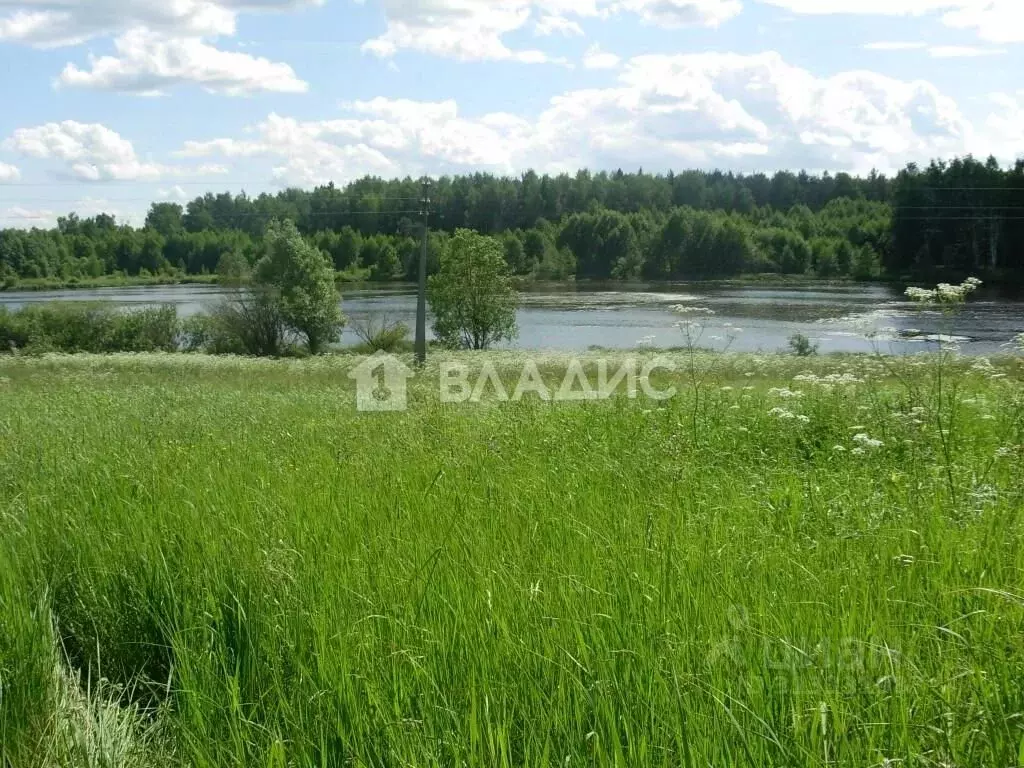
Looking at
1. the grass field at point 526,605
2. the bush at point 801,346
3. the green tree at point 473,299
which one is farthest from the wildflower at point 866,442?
the green tree at point 473,299

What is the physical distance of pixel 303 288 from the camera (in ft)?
173

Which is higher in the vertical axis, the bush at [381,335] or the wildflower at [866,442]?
the wildflower at [866,442]

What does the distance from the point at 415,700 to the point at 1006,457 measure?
385 cm

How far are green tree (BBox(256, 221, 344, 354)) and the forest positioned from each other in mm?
4566

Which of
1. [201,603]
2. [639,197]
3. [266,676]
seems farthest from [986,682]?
[639,197]

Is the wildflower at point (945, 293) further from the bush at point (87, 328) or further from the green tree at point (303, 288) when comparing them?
the green tree at point (303, 288)

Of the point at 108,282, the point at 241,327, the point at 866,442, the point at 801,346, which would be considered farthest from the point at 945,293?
the point at 108,282

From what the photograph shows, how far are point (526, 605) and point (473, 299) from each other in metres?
49.1

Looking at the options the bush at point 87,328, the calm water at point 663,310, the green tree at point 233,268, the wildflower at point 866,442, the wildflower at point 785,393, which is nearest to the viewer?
the wildflower at point 866,442

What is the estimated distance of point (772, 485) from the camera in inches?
193

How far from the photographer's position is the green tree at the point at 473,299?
51.7 m

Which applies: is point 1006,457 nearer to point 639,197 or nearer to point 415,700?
point 415,700

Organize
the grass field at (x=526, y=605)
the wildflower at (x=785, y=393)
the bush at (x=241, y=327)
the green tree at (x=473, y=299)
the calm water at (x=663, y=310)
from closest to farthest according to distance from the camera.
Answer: the grass field at (x=526, y=605)
the wildflower at (x=785, y=393)
the calm water at (x=663, y=310)
the bush at (x=241, y=327)
the green tree at (x=473, y=299)

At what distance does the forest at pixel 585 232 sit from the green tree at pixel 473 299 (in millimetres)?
2950
